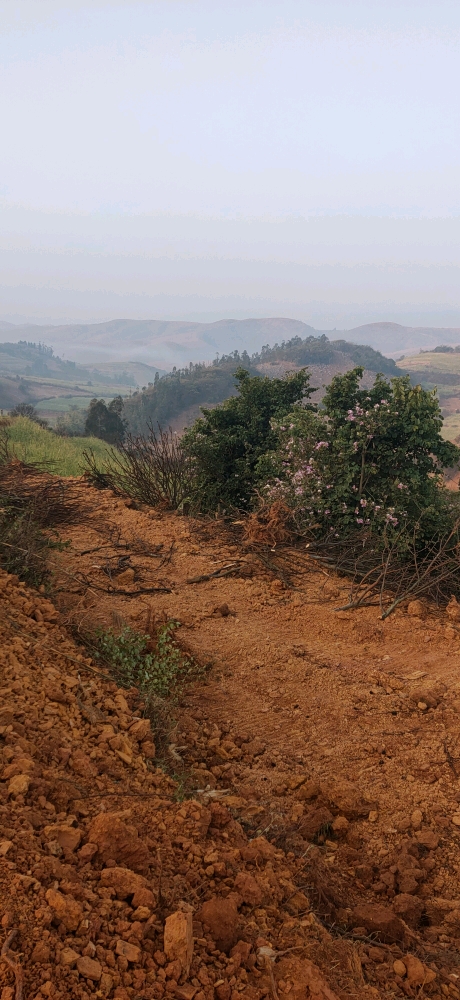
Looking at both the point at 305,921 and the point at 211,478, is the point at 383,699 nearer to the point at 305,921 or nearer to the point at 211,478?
the point at 305,921

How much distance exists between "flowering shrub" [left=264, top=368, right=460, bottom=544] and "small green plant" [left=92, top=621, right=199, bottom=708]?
3181 millimetres

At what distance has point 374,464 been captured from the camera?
694cm

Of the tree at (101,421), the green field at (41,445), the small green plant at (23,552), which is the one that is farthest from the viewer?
the tree at (101,421)

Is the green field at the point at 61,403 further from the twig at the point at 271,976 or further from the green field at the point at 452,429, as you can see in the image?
the twig at the point at 271,976

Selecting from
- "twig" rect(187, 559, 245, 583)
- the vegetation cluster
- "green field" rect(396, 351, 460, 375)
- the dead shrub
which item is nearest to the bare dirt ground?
"twig" rect(187, 559, 245, 583)

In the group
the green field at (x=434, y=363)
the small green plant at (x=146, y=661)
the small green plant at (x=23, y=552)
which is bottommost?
the small green plant at (x=146, y=661)

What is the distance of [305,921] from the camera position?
182 cm

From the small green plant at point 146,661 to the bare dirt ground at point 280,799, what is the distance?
19 cm

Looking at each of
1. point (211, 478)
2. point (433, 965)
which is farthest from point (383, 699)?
point (211, 478)

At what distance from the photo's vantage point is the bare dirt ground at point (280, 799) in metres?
1.56

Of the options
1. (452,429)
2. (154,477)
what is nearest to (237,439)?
(154,477)

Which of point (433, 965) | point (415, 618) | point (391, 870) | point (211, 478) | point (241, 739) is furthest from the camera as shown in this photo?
point (211, 478)

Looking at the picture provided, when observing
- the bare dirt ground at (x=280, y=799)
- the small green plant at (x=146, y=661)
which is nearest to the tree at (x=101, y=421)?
the bare dirt ground at (x=280, y=799)

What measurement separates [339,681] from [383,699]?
0.31 meters
